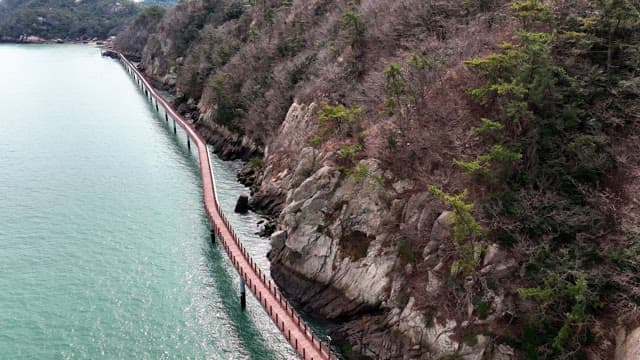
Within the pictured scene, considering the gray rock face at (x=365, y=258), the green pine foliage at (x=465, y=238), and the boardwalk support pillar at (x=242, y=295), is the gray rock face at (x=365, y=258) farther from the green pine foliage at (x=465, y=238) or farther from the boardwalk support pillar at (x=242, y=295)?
the boardwalk support pillar at (x=242, y=295)

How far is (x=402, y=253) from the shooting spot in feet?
117

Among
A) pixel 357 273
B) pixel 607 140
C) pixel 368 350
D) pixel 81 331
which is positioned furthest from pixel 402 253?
pixel 81 331

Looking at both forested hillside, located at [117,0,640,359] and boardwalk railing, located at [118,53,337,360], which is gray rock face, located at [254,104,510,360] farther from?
boardwalk railing, located at [118,53,337,360]

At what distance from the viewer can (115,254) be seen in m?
47.6

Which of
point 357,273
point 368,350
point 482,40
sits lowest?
point 368,350

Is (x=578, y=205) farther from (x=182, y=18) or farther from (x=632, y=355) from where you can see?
(x=182, y=18)

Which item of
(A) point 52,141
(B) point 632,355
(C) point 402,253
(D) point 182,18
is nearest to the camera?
(B) point 632,355

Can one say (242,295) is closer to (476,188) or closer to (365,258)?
(365,258)

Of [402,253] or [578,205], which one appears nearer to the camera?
[578,205]

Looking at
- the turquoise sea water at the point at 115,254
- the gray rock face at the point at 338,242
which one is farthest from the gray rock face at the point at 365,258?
the turquoise sea water at the point at 115,254

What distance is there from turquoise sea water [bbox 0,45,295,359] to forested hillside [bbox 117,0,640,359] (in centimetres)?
629

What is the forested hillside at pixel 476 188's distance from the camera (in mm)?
27828

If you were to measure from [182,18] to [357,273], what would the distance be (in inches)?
4294

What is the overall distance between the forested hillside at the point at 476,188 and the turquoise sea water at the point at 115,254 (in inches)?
248
